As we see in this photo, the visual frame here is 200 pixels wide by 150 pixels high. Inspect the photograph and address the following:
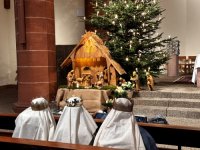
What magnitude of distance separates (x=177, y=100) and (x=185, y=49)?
21.2 ft

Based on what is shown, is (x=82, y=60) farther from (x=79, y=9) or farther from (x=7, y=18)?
(x=7, y=18)

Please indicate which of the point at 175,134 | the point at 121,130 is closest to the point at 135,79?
the point at 175,134

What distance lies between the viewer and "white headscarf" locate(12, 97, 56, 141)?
213cm

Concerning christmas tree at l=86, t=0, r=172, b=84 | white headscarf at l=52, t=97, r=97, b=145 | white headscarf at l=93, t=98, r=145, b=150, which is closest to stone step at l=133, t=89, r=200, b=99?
christmas tree at l=86, t=0, r=172, b=84

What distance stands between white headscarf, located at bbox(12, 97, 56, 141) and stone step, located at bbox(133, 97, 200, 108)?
12.4 ft

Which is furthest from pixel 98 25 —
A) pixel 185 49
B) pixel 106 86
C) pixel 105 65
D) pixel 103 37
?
pixel 185 49

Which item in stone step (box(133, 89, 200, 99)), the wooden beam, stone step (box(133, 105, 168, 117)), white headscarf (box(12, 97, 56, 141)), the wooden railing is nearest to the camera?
white headscarf (box(12, 97, 56, 141))

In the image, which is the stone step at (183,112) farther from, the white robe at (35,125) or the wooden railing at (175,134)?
the white robe at (35,125)

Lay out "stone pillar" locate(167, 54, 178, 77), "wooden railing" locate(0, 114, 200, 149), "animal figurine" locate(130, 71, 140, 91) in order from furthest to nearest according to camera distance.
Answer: "stone pillar" locate(167, 54, 178, 77) < "animal figurine" locate(130, 71, 140, 91) < "wooden railing" locate(0, 114, 200, 149)

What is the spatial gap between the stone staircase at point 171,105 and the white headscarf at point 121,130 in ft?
10.9

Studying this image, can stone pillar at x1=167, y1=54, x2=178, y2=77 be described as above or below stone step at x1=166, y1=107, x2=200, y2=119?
above

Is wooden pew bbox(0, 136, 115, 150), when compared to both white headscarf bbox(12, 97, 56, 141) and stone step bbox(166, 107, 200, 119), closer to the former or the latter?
white headscarf bbox(12, 97, 56, 141)

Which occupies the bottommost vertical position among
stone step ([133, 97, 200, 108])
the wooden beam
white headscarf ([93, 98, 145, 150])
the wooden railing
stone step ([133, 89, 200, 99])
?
stone step ([133, 97, 200, 108])

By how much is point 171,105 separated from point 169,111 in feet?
0.92
